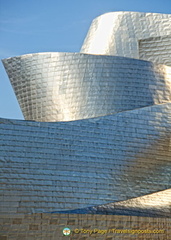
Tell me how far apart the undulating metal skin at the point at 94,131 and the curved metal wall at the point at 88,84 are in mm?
47

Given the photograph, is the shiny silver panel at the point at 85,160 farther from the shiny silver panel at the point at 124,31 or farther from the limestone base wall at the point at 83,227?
the shiny silver panel at the point at 124,31

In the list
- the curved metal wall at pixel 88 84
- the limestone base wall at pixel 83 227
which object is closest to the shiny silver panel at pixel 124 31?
the curved metal wall at pixel 88 84

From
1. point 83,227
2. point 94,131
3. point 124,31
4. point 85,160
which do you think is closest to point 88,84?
point 94,131

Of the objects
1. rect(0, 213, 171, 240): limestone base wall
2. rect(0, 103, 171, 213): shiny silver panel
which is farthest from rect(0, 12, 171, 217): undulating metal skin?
rect(0, 213, 171, 240): limestone base wall

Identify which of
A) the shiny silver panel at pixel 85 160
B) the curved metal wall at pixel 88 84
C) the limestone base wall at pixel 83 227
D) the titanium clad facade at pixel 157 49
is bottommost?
the limestone base wall at pixel 83 227

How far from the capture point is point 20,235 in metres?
18.3

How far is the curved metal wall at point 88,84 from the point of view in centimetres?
2261

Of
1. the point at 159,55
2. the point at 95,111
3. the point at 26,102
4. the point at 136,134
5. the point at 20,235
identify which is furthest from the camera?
the point at 159,55

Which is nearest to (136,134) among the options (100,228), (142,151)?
(142,151)

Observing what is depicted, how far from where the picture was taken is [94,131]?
20.5 m

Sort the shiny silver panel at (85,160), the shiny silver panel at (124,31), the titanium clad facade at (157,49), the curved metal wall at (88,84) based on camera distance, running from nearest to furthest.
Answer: the shiny silver panel at (85,160), the curved metal wall at (88,84), the shiny silver panel at (124,31), the titanium clad facade at (157,49)

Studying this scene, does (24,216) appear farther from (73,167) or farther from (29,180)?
(73,167)

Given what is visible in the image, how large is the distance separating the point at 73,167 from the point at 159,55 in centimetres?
972

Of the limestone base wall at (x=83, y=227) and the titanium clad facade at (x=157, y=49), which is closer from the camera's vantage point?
the limestone base wall at (x=83, y=227)
